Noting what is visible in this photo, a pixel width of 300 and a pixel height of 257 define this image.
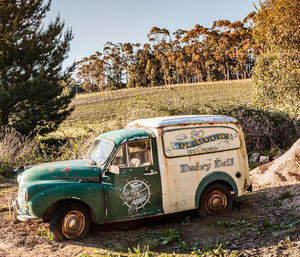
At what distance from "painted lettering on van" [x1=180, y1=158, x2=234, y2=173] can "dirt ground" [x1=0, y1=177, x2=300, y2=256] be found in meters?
1.03

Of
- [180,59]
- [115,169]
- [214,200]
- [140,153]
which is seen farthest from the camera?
[180,59]

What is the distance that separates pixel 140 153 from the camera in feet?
18.6

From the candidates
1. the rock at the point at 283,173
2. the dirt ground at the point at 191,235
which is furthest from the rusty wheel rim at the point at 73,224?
the rock at the point at 283,173

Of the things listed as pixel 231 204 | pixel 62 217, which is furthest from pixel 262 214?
pixel 62 217

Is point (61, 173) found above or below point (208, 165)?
above

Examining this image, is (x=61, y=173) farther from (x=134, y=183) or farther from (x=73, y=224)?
(x=134, y=183)

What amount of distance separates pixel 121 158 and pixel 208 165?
5.95 ft

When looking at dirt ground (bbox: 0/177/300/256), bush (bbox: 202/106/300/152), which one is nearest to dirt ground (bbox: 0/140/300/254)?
dirt ground (bbox: 0/177/300/256)

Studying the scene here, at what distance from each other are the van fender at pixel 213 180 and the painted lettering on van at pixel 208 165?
14 centimetres

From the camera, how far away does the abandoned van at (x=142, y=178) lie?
16.6ft

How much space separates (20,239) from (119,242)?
71.9 inches

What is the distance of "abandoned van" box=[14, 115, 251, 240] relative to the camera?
16.6ft

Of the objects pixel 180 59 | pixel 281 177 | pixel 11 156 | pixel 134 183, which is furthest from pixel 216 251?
pixel 180 59

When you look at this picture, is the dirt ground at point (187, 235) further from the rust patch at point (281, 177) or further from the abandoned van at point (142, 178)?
the rust patch at point (281, 177)
